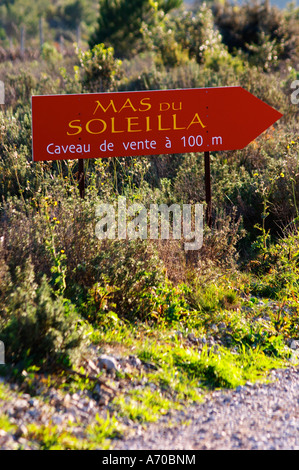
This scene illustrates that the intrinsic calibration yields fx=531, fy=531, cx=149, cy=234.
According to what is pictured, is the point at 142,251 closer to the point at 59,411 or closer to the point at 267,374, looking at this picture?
the point at 267,374

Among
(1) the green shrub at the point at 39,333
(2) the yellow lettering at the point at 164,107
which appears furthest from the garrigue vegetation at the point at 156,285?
(2) the yellow lettering at the point at 164,107

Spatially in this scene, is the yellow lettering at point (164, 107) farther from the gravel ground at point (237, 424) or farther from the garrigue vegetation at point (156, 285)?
the gravel ground at point (237, 424)

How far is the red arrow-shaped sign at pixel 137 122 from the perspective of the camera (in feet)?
16.5

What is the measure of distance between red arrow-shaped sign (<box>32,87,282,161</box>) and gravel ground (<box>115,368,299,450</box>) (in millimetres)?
A: 2616

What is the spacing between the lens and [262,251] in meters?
5.18

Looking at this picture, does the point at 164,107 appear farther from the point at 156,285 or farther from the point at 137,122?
the point at 156,285

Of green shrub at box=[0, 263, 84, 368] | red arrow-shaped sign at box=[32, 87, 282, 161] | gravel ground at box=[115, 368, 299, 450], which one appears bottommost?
gravel ground at box=[115, 368, 299, 450]

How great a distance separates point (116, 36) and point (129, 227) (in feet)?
50.5

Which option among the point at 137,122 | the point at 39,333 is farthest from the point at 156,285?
the point at 137,122

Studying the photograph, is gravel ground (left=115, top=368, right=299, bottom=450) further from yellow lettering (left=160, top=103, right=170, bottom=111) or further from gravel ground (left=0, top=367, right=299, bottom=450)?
yellow lettering (left=160, top=103, right=170, bottom=111)

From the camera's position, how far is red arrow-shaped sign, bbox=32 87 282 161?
16.5 feet

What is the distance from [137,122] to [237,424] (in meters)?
3.09

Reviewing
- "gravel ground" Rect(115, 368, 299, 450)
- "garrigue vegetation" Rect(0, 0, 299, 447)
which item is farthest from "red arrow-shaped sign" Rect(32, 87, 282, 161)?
"gravel ground" Rect(115, 368, 299, 450)
